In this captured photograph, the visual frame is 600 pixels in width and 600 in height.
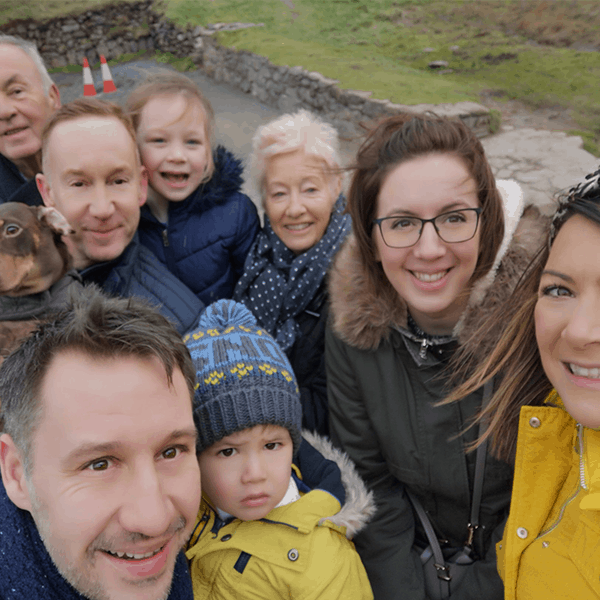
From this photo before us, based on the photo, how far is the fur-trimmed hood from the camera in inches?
74.0

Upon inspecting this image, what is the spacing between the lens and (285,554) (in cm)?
173

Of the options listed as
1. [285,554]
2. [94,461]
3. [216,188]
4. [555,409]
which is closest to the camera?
[94,461]

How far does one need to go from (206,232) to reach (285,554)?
64.0 inches

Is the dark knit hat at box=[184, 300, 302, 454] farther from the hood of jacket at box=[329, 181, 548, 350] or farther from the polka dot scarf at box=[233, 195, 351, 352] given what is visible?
the polka dot scarf at box=[233, 195, 351, 352]

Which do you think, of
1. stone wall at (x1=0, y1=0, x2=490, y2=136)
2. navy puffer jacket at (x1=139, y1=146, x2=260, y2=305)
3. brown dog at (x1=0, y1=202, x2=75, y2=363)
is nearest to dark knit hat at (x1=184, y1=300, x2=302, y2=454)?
brown dog at (x1=0, y1=202, x2=75, y2=363)

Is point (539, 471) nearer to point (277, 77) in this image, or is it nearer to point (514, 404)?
Answer: point (514, 404)

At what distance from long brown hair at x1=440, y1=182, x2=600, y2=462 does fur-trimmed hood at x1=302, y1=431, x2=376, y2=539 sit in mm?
483

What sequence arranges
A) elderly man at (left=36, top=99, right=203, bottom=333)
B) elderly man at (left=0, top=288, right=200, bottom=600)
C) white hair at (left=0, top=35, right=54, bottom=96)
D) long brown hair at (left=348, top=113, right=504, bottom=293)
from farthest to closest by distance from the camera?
white hair at (left=0, top=35, right=54, bottom=96) → elderly man at (left=36, top=99, right=203, bottom=333) → long brown hair at (left=348, top=113, right=504, bottom=293) → elderly man at (left=0, top=288, right=200, bottom=600)

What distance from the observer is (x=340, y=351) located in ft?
7.42

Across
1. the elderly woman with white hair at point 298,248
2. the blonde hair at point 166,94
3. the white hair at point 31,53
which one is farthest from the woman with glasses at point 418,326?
the white hair at point 31,53

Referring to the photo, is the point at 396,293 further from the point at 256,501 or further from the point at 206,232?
the point at 206,232

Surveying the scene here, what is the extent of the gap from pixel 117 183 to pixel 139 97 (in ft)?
2.30

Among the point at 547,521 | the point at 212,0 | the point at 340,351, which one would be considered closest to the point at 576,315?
the point at 547,521

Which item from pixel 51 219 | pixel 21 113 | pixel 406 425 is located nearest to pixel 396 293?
pixel 406 425
